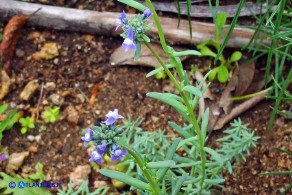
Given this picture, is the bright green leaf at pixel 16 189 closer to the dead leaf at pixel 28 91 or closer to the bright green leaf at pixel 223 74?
the dead leaf at pixel 28 91

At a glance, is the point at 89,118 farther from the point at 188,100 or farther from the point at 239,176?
the point at 188,100

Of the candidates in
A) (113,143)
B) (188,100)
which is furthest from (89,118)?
(113,143)

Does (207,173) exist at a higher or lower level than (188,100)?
lower

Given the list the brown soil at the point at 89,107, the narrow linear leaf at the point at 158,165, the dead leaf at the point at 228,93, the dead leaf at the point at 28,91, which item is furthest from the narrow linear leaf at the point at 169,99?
the dead leaf at the point at 28,91

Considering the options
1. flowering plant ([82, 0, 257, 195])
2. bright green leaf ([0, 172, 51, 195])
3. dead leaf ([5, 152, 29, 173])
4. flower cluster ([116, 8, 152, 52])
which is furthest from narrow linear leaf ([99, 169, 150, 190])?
dead leaf ([5, 152, 29, 173])

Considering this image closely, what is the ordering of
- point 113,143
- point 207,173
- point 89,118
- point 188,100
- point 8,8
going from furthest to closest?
point 8,8
point 89,118
point 207,173
point 188,100
point 113,143

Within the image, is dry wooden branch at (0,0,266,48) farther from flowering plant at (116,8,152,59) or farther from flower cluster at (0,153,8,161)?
flowering plant at (116,8,152,59)
